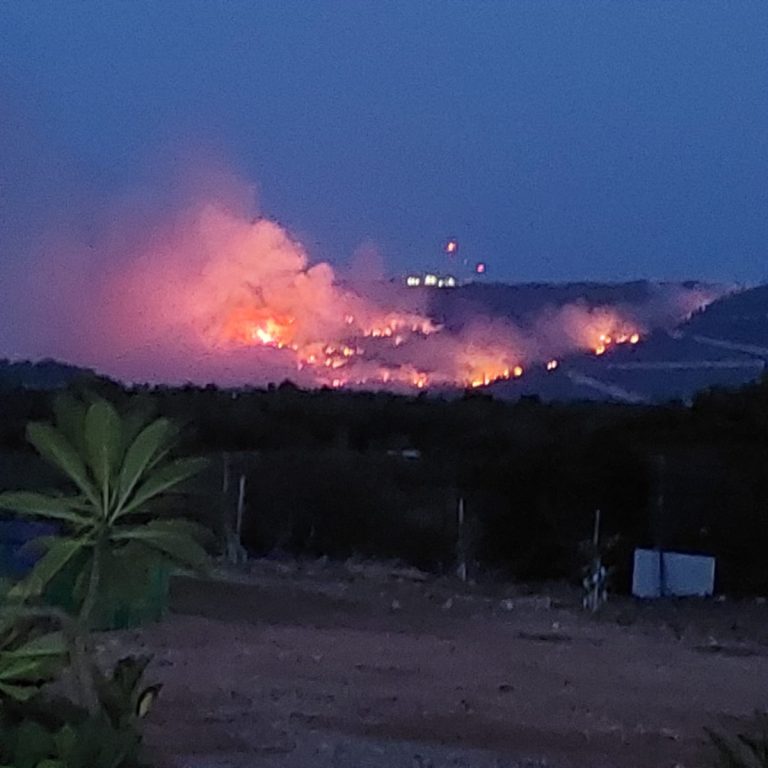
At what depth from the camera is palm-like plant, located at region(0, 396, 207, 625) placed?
715cm

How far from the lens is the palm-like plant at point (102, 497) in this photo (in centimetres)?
715

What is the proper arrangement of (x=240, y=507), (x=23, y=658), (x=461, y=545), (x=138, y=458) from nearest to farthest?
(x=138, y=458)
(x=23, y=658)
(x=461, y=545)
(x=240, y=507)

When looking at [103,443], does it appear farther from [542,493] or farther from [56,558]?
[542,493]

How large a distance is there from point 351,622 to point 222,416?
2544 cm

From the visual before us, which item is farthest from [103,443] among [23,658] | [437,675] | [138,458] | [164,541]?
[437,675]

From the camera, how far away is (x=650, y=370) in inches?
2630

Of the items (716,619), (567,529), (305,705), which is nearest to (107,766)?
(305,705)

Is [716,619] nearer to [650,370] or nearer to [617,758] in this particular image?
[617,758]

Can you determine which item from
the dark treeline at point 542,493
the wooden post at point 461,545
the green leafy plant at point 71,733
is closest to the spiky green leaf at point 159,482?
the green leafy plant at point 71,733

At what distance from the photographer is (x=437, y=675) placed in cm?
1806

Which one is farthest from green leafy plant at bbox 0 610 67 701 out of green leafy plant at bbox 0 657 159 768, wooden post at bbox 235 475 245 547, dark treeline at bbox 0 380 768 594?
wooden post at bbox 235 475 245 547

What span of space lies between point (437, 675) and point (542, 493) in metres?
11.3

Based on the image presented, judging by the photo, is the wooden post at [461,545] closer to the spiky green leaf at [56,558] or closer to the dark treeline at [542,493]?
the dark treeline at [542,493]

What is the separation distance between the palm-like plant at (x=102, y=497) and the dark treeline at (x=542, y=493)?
1668 cm
